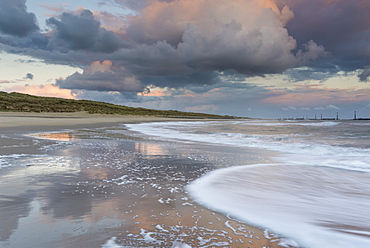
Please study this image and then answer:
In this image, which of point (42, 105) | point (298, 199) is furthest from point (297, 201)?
point (42, 105)

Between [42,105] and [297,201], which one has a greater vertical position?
[42,105]

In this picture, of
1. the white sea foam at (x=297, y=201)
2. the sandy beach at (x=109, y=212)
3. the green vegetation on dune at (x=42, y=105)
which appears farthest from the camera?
the green vegetation on dune at (x=42, y=105)

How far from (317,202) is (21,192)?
213 inches

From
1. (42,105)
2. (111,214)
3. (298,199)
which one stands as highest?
(42,105)

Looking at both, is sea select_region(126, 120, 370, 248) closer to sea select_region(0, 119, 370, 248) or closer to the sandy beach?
sea select_region(0, 119, 370, 248)

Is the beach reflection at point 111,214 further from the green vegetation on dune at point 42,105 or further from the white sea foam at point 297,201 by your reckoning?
the green vegetation on dune at point 42,105

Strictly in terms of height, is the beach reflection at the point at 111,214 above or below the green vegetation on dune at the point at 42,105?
below

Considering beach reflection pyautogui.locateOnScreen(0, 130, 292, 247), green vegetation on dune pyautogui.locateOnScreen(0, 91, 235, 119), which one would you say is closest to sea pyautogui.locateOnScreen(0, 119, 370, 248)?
beach reflection pyautogui.locateOnScreen(0, 130, 292, 247)

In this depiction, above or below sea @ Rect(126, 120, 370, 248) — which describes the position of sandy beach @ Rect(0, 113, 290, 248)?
above

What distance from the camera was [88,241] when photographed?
304cm

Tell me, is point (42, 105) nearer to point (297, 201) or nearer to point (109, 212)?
point (109, 212)

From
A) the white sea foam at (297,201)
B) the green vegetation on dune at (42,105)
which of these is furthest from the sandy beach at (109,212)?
the green vegetation on dune at (42,105)

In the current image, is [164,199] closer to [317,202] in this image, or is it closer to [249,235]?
[249,235]

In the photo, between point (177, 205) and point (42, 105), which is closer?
point (177, 205)
